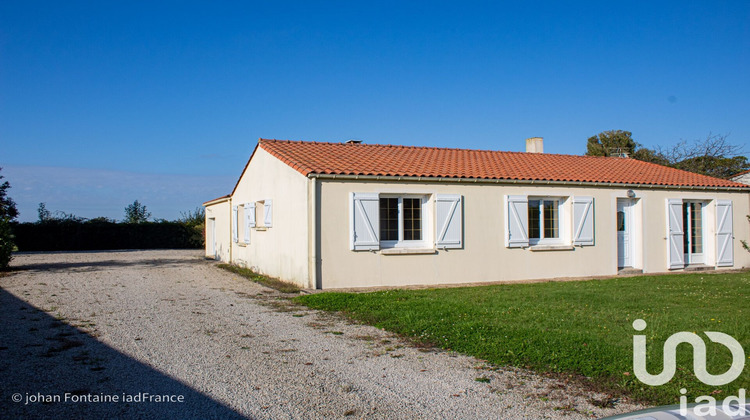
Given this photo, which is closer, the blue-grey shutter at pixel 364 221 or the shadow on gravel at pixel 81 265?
the blue-grey shutter at pixel 364 221

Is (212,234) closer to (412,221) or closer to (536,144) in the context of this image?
(412,221)

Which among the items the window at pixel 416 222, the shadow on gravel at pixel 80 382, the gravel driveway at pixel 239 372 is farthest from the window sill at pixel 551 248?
the shadow on gravel at pixel 80 382

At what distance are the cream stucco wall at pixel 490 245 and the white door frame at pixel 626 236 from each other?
0.20 m

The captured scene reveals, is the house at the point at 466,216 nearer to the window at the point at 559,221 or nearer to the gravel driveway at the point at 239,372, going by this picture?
the window at the point at 559,221

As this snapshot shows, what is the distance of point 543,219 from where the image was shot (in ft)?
46.1

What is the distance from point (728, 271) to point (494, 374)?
1367cm

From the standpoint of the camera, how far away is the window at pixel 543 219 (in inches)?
547

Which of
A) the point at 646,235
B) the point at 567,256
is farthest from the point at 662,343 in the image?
the point at 646,235

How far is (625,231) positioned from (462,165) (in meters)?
5.01

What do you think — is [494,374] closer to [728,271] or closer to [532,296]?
[532,296]

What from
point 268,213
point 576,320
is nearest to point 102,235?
point 268,213

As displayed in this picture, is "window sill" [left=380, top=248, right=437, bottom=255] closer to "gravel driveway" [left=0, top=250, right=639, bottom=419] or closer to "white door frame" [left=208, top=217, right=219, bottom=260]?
"gravel driveway" [left=0, top=250, right=639, bottom=419]

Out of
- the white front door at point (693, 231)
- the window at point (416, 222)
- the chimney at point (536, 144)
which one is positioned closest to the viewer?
the window at point (416, 222)

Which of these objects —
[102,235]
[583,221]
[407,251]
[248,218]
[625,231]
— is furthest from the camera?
[102,235]
